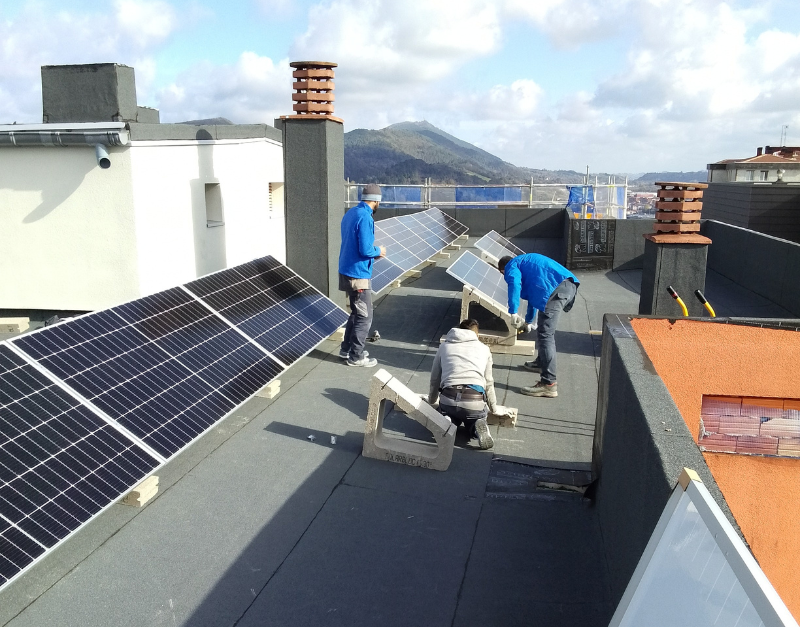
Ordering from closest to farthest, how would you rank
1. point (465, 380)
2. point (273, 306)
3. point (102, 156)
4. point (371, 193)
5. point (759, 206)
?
point (465, 380) < point (273, 306) < point (371, 193) < point (102, 156) < point (759, 206)

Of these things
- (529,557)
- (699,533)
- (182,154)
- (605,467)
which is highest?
(182,154)

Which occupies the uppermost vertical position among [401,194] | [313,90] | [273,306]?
[313,90]

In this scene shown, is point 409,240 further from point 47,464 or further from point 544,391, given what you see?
point 47,464

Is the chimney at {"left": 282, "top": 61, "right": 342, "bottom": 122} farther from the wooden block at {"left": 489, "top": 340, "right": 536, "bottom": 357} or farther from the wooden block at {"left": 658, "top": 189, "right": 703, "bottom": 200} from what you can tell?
the wooden block at {"left": 658, "top": 189, "right": 703, "bottom": 200}

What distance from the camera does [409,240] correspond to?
1444 cm

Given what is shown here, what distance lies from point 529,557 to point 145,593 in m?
2.38

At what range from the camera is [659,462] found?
10.8 ft

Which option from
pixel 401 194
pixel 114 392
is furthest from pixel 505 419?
pixel 401 194

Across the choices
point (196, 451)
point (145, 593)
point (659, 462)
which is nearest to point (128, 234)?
point (196, 451)

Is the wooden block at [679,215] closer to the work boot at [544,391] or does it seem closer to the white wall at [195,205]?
the work boot at [544,391]

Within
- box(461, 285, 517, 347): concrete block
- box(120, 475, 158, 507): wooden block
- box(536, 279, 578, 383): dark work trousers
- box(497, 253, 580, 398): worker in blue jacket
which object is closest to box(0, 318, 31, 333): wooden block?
box(120, 475, 158, 507): wooden block

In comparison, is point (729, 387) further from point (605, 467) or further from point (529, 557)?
point (529, 557)

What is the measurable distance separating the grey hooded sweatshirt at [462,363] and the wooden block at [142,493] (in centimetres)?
249

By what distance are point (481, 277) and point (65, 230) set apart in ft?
19.8
